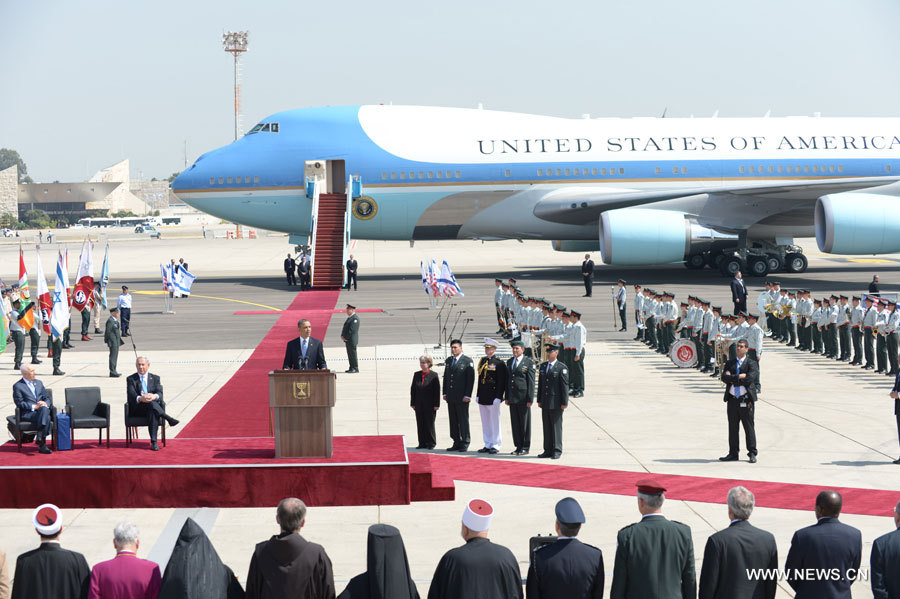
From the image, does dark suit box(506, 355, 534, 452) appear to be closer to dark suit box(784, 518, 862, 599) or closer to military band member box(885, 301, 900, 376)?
dark suit box(784, 518, 862, 599)

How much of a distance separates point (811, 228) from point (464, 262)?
19.2 m

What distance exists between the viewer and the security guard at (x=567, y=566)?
663cm

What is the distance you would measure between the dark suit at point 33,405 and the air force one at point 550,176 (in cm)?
2566

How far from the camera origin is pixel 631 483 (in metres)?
12.4

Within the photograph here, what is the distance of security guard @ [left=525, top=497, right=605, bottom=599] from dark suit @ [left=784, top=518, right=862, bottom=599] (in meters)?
1.49

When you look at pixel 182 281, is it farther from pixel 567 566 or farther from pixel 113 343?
pixel 567 566

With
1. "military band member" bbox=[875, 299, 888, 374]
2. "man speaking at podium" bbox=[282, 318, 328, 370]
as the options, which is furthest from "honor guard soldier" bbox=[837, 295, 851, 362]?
"man speaking at podium" bbox=[282, 318, 328, 370]

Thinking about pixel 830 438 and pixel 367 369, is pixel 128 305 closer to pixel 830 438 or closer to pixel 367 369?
pixel 367 369

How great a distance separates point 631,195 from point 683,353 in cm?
1880

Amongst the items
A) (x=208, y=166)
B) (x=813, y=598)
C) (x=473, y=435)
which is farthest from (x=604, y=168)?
(x=813, y=598)

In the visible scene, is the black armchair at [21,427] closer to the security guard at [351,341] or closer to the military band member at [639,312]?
the security guard at [351,341]

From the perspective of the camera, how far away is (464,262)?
5422 cm

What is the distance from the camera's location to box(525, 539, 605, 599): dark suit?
663 centimetres
